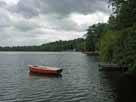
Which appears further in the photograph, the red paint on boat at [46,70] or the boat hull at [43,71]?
the red paint on boat at [46,70]

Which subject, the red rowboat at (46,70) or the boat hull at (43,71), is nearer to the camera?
the boat hull at (43,71)

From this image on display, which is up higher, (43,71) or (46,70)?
(46,70)

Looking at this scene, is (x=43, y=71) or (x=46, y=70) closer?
(x=46, y=70)

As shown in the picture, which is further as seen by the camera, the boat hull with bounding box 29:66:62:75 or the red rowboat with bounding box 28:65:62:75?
the red rowboat with bounding box 28:65:62:75

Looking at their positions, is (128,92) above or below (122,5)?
below

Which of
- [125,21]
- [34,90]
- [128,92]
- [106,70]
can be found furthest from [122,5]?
[106,70]

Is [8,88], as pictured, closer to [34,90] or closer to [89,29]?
[34,90]

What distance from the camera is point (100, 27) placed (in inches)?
5979

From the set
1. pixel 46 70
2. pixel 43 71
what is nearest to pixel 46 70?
pixel 46 70

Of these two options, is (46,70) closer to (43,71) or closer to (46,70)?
(46,70)

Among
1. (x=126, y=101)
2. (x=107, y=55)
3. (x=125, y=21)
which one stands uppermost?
(x=125, y=21)

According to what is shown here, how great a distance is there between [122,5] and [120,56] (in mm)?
13593

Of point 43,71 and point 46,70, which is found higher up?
point 46,70

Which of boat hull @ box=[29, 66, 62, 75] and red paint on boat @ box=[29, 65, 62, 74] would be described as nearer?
boat hull @ box=[29, 66, 62, 75]
